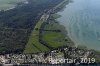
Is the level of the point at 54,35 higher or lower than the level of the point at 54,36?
higher

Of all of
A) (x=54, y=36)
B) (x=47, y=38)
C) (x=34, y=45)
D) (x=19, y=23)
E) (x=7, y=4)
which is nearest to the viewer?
(x=34, y=45)

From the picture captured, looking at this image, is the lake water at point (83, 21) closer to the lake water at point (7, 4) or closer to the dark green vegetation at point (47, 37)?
the dark green vegetation at point (47, 37)

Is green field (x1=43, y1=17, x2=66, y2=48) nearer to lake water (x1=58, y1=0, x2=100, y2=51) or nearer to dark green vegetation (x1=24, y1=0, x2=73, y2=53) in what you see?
dark green vegetation (x1=24, y1=0, x2=73, y2=53)

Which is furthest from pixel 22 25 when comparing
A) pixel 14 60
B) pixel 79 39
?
pixel 14 60

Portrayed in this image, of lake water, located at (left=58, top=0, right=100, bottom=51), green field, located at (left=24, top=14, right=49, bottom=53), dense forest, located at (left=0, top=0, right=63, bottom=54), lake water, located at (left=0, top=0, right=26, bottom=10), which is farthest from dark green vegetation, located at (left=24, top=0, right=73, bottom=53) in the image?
lake water, located at (left=0, top=0, right=26, bottom=10)

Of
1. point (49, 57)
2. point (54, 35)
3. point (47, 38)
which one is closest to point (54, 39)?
point (47, 38)

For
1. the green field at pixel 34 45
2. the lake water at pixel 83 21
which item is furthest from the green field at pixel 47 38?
the lake water at pixel 83 21

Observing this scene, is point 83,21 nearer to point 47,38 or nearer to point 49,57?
point 47,38

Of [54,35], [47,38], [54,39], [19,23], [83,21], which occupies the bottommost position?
[54,39]
